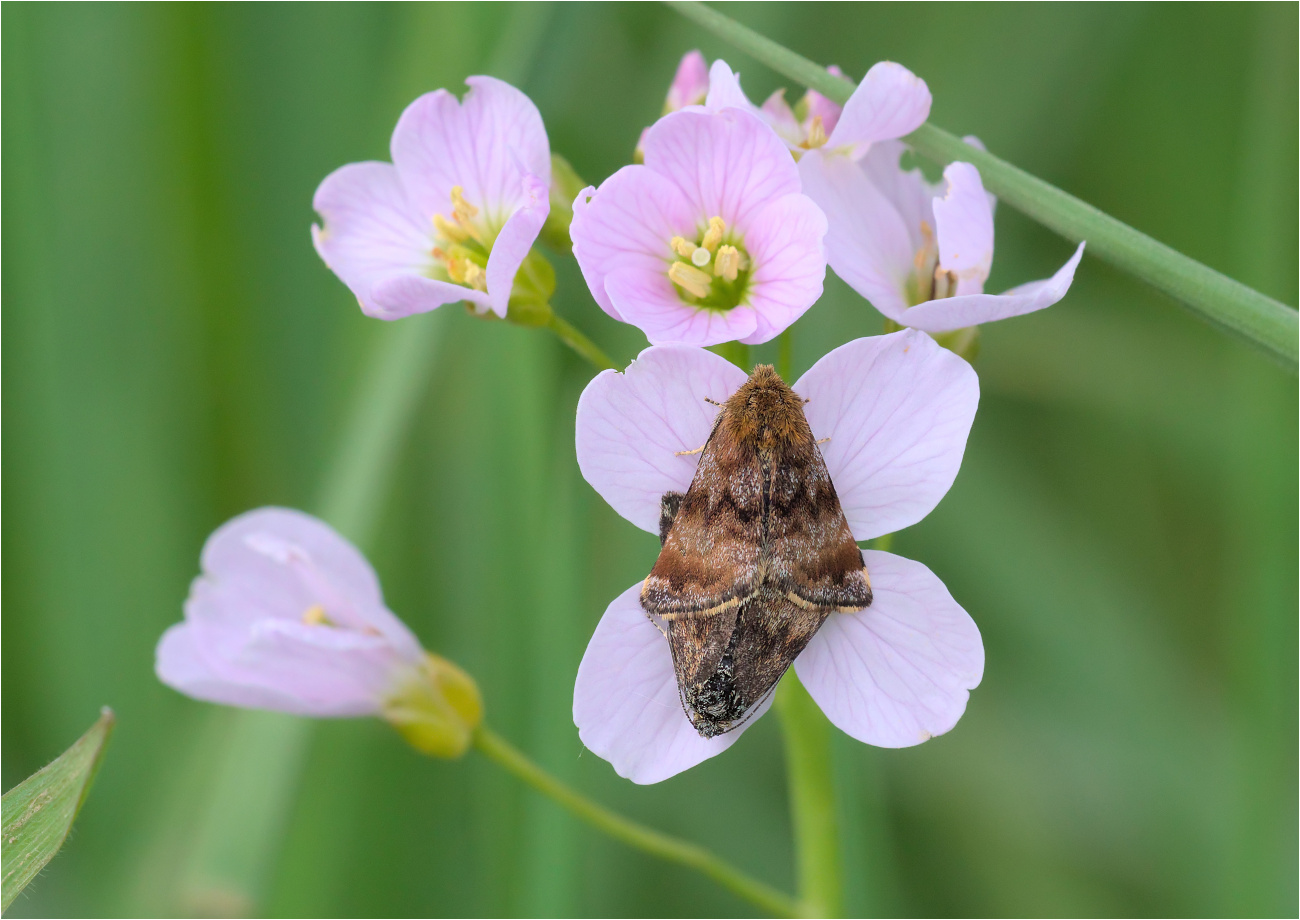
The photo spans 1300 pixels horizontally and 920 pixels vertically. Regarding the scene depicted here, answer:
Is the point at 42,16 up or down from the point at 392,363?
up

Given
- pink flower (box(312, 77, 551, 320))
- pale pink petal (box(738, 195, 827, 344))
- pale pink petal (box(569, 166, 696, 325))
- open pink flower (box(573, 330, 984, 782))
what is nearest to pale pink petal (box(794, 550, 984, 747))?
open pink flower (box(573, 330, 984, 782))

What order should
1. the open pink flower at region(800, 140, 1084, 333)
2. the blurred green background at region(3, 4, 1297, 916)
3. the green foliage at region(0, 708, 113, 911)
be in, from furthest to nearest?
1. the blurred green background at region(3, 4, 1297, 916)
2. the open pink flower at region(800, 140, 1084, 333)
3. the green foliage at region(0, 708, 113, 911)

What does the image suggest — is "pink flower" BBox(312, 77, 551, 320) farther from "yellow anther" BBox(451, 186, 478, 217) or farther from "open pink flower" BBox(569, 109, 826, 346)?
"open pink flower" BBox(569, 109, 826, 346)

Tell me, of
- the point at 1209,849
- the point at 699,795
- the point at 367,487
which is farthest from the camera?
the point at 699,795

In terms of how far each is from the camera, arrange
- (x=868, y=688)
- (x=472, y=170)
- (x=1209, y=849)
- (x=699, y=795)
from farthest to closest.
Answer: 1. (x=699, y=795)
2. (x=1209, y=849)
3. (x=472, y=170)
4. (x=868, y=688)

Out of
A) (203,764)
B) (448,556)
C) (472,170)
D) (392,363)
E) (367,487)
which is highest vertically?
(472,170)

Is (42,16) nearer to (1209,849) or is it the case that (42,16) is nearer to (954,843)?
(954,843)

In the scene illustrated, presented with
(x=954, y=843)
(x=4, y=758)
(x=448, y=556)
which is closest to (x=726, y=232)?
(x=448, y=556)
